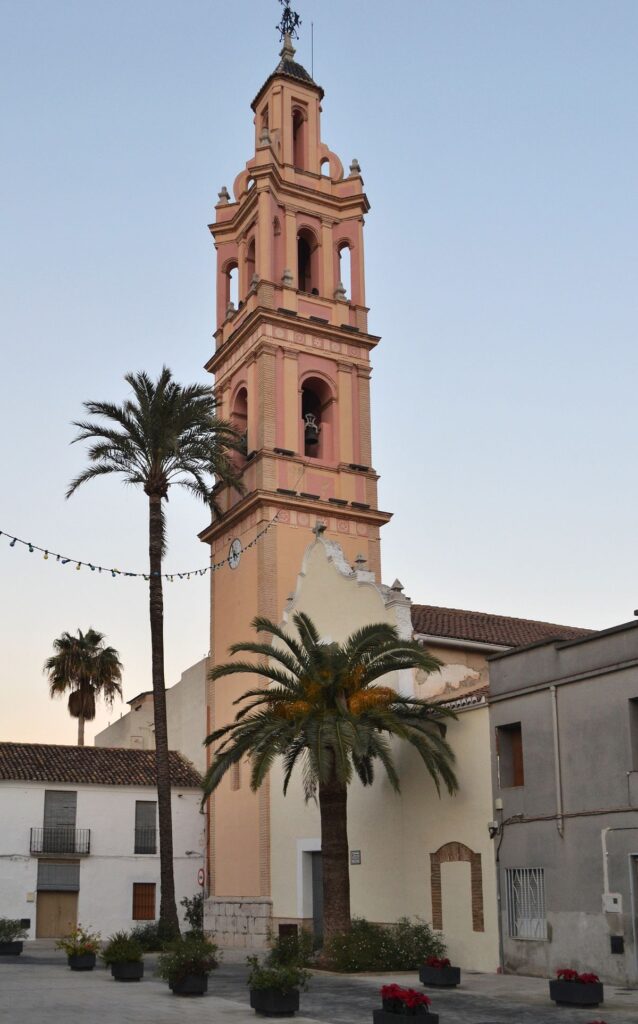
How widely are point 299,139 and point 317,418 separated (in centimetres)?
1095

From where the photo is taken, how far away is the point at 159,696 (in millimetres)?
30453

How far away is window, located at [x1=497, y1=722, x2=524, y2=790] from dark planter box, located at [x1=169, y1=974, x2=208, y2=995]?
7.12 m

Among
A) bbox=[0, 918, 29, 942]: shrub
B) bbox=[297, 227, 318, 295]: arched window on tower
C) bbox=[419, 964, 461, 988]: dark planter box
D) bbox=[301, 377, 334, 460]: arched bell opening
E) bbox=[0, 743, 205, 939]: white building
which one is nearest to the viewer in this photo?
bbox=[419, 964, 461, 988]: dark planter box

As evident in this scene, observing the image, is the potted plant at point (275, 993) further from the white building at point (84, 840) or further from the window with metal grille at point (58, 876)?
the window with metal grille at point (58, 876)

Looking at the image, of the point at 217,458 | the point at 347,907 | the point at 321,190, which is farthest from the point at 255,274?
the point at 347,907

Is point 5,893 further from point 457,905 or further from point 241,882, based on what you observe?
point 457,905

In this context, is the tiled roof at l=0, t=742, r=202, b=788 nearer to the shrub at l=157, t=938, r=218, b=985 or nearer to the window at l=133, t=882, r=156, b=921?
the window at l=133, t=882, r=156, b=921

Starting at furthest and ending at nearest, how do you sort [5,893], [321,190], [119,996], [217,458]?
[321,190] → [5,893] → [217,458] → [119,996]

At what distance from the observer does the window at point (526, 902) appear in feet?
70.8

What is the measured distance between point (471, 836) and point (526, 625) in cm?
1189

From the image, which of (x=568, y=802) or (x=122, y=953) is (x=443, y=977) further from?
(x=122, y=953)

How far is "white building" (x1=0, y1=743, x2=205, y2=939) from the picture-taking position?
38.1 meters

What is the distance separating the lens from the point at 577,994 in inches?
675

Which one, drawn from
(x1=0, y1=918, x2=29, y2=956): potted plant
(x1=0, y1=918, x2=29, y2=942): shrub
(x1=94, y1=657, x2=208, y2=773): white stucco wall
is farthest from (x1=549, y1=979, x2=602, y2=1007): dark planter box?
(x1=94, y1=657, x2=208, y2=773): white stucco wall
